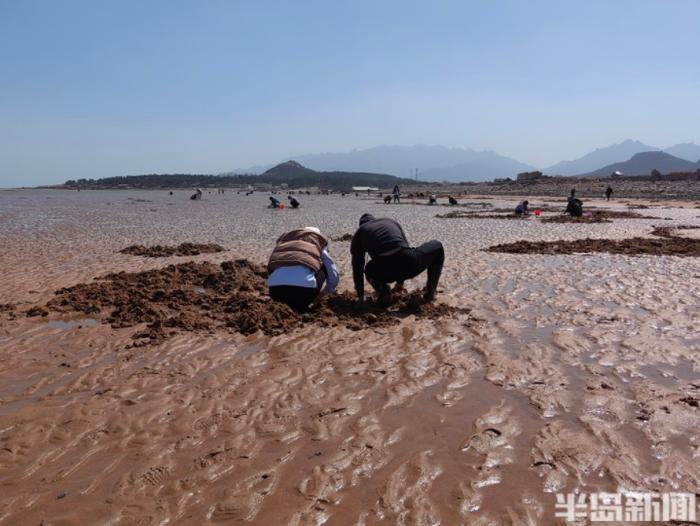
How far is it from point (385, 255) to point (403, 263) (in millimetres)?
292

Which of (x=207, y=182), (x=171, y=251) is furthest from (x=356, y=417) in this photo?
(x=207, y=182)

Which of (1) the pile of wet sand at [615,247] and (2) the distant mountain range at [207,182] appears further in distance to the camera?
(2) the distant mountain range at [207,182]

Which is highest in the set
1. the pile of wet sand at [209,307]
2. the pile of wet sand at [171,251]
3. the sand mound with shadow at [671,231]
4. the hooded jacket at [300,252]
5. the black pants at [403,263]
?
the hooded jacket at [300,252]

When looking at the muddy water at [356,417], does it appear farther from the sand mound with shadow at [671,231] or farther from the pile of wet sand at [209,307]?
the sand mound with shadow at [671,231]

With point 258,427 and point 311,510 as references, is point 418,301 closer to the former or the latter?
point 258,427

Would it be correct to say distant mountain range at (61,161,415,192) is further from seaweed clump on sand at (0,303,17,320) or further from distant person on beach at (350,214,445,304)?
distant person on beach at (350,214,445,304)

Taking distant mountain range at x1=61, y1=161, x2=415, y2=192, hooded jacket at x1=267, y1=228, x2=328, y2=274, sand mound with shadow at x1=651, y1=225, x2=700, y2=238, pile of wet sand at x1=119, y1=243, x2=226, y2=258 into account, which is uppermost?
distant mountain range at x1=61, y1=161, x2=415, y2=192

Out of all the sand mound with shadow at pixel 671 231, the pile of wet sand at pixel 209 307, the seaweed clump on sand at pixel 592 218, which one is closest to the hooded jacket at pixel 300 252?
the pile of wet sand at pixel 209 307

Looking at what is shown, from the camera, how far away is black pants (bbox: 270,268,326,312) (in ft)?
23.1

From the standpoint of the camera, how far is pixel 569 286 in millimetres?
9602

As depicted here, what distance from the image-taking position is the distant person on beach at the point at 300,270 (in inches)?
271

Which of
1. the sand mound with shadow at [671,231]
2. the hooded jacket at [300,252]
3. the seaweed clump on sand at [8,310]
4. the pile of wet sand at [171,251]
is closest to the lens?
the hooded jacket at [300,252]

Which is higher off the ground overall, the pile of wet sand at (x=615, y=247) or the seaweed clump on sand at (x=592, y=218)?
the seaweed clump on sand at (x=592, y=218)

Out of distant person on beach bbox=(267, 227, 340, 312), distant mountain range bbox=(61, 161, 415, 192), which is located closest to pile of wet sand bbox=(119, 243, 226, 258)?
distant person on beach bbox=(267, 227, 340, 312)
